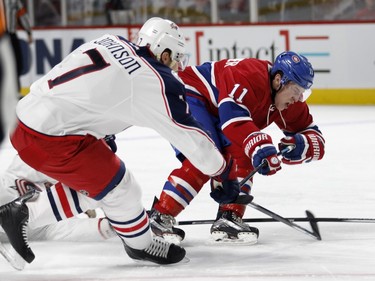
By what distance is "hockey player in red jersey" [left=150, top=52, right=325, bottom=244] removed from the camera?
3.54 meters

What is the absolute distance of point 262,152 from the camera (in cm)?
342

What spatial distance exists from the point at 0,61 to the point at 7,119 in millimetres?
111

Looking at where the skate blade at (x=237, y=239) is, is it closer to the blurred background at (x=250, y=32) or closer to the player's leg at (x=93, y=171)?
the player's leg at (x=93, y=171)

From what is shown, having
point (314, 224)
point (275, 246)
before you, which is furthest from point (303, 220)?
point (275, 246)

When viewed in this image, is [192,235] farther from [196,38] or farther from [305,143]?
[196,38]

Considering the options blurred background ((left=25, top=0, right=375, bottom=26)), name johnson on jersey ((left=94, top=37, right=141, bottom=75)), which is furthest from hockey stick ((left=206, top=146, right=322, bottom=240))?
blurred background ((left=25, top=0, right=375, bottom=26))

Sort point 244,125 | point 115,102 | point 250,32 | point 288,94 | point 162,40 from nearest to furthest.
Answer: point 115,102, point 162,40, point 244,125, point 288,94, point 250,32

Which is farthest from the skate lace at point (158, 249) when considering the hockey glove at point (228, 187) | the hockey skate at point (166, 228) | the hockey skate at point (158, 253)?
the hockey skate at point (166, 228)

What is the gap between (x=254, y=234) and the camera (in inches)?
142

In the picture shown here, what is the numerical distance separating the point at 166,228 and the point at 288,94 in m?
0.65

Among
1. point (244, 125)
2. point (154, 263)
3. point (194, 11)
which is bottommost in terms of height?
point (194, 11)

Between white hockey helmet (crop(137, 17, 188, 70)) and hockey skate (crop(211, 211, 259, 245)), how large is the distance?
25.2 inches

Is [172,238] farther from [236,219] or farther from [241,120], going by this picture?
[241,120]

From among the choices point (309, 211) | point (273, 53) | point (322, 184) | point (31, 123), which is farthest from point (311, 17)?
point (31, 123)
